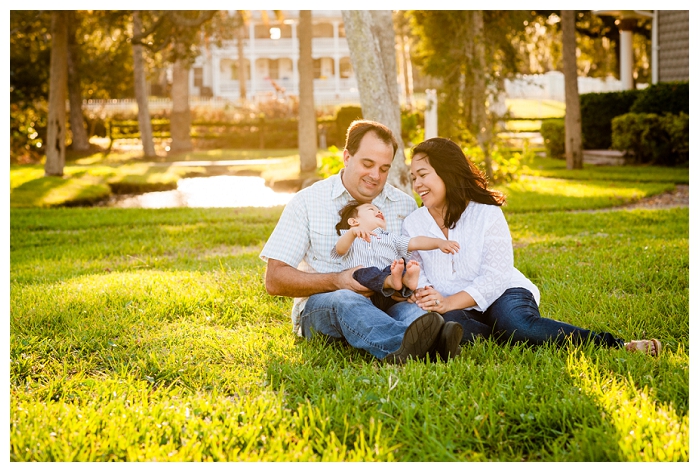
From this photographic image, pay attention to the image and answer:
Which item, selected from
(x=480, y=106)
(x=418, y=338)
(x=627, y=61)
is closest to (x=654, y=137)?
(x=480, y=106)

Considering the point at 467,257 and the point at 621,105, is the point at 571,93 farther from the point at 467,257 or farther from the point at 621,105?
the point at 467,257

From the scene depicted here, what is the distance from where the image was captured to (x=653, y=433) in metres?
2.70

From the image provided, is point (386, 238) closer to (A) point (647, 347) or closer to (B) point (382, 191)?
(B) point (382, 191)

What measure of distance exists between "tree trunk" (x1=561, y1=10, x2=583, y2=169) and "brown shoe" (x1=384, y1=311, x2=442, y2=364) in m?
12.8

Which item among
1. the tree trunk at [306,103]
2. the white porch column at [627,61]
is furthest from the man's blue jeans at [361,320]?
the white porch column at [627,61]

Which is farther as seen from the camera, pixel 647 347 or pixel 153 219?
pixel 153 219

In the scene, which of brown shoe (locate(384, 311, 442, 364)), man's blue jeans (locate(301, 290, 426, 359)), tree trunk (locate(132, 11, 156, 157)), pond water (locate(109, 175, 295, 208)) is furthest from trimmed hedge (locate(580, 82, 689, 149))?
brown shoe (locate(384, 311, 442, 364))

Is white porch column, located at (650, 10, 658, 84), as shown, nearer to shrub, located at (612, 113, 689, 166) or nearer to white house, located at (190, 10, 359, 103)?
shrub, located at (612, 113, 689, 166)

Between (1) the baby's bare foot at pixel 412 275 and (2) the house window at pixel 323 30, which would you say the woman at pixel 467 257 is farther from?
(2) the house window at pixel 323 30
